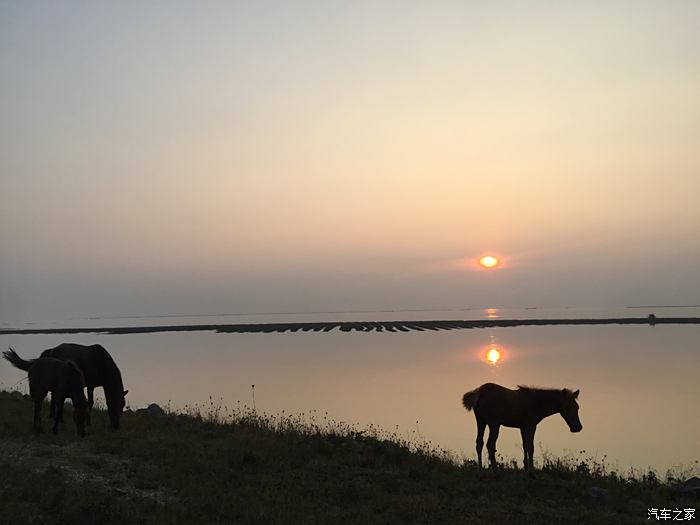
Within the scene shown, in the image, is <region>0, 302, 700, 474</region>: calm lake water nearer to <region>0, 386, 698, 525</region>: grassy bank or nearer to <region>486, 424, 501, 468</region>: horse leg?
<region>486, 424, 501, 468</region>: horse leg

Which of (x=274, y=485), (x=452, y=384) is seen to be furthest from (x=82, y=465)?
(x=452, y=384)

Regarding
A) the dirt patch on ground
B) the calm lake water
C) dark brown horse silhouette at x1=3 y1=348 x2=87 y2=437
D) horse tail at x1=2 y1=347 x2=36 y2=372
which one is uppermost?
horse tail at x1=2 y1=347 x2=36 y2=372

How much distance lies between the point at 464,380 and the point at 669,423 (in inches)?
565

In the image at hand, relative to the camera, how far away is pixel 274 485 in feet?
32.7

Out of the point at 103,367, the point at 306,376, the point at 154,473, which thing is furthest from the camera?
the point at 306,376

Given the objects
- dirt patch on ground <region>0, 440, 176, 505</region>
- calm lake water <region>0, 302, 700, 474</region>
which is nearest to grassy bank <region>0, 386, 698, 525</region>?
dirt patch on ground <region>0, 440, 176, 505</region>

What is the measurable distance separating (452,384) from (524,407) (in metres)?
21.5

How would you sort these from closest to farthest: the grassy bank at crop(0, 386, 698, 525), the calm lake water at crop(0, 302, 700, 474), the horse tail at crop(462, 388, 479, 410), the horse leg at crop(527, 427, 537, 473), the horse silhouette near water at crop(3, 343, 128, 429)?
the grassy bank at crop(0, 386, 698, 525), the horse leg at crop(527, 427, 537, 473), the horse tail at crop(462, 388, 479, 410), the horse silhouette near water at crop(3, 343, 128, 429), the calm lake water at crop(0, 302, 700, 474)

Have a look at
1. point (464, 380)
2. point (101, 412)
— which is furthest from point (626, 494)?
point (464, 380)

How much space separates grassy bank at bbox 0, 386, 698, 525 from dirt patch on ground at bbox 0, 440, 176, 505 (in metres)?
0.02

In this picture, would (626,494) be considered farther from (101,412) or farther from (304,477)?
(101,412)

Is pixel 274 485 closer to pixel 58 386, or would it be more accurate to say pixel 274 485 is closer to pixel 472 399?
pixel 472 399

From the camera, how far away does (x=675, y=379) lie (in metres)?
32.9

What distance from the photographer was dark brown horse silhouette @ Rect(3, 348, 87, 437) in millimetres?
13383
